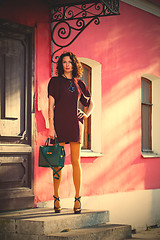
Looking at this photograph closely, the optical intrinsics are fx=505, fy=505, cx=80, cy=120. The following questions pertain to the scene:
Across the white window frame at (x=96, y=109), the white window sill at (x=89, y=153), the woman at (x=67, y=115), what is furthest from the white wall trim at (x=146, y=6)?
the woman at (x=67, y=115)


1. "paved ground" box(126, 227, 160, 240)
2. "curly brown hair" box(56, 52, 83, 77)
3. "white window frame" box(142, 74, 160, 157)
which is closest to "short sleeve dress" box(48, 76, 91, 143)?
"curly brown hair" box(56, 52, 83, 77)

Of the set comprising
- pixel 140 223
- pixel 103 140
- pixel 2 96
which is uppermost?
pixel 2 96

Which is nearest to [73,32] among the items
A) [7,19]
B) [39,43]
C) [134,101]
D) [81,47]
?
[81,47]

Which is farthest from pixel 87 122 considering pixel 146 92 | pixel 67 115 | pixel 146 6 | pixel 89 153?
pixel 146 6

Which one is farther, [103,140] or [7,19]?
[103,140]

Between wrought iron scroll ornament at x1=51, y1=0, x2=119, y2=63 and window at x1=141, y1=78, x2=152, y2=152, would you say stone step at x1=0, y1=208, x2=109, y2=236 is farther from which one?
window at x1=141, y1=78, x2=152, y2=152

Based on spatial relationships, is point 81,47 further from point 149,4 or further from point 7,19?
point 149,4

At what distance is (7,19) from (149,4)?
417 cm

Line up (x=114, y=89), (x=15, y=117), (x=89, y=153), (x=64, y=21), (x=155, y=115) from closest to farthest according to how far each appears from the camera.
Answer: (x=15, y=117)
(x=64, y=21)
(x=89, y=153)
(x=114, y=89)
(x=155, y=115)

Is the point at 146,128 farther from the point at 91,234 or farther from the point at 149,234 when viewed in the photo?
the point at 91,234

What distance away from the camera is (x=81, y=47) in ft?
26.8

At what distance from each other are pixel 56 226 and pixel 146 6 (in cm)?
570

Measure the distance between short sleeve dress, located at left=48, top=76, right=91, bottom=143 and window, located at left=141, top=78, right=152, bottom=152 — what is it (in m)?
4.24

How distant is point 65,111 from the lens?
622 cm
